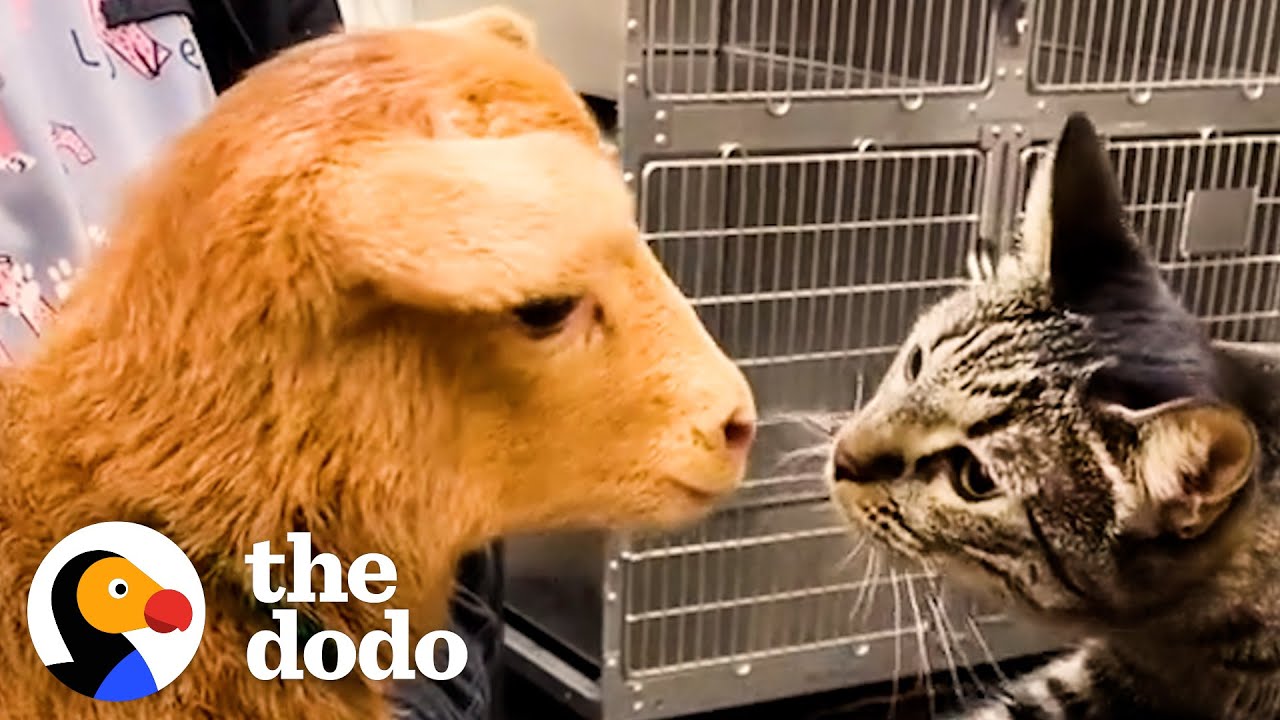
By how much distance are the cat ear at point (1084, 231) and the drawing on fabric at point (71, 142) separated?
0.42 metres

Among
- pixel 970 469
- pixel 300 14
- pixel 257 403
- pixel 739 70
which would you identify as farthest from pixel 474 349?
pixel 739 70

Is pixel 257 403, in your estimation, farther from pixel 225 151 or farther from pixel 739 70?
pixel 739 70

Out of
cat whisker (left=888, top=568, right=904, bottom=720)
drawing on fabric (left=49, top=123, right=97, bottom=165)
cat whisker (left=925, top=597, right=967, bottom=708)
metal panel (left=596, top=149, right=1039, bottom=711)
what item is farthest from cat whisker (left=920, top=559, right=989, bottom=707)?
drawing on fabric (left=49, top=123, right=97, bottom=165)

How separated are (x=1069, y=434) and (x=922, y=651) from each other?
1.01 feet

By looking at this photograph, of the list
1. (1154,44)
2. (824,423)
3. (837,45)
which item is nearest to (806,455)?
(824,423)

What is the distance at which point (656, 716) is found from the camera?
122 cm

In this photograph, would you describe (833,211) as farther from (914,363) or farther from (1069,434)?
(1069,434)

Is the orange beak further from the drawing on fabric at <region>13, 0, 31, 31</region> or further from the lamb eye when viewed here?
the drawing on fabric at <region>13, 0, 31, 31</region>

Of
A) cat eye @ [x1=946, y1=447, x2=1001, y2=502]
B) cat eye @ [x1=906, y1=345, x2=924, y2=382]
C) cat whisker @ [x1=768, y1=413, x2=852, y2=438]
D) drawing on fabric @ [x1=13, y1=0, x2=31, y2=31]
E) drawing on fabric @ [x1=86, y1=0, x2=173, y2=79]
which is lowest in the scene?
cat whisker @ [x1=768, y1=413, x2=852, y2=438]

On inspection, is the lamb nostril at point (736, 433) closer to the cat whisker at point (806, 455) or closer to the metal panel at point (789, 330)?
the cat whisker at point (806, 455)

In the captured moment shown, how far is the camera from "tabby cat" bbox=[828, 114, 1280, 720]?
583mm

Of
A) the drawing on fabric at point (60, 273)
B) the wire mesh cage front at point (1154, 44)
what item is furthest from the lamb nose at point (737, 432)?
the wire mesh cage front at point (1154, 44)

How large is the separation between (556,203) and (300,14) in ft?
1.45

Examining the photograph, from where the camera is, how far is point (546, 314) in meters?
0.45
